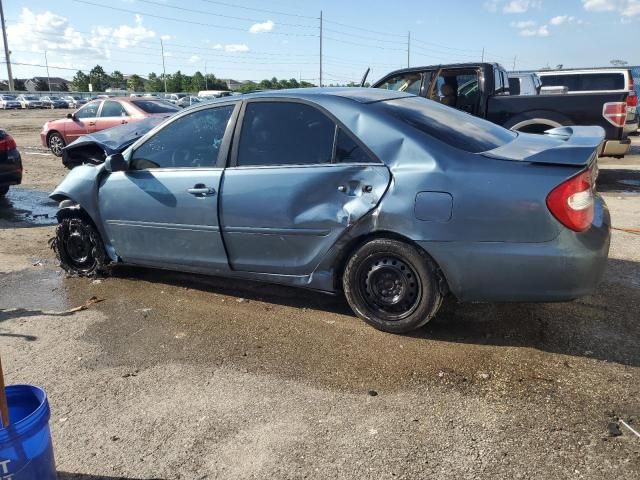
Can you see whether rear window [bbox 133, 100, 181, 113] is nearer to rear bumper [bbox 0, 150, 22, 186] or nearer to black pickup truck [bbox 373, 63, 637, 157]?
rear bumper [bbox 0, 150, 22, 186]

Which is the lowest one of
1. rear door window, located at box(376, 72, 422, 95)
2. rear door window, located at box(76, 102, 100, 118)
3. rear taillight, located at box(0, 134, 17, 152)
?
rear taillight, located at box(0, 134, 17, 152)

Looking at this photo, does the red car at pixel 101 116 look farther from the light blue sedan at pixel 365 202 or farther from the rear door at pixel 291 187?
the rear door at pixel 291 187

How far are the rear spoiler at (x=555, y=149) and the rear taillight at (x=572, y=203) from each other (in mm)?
117

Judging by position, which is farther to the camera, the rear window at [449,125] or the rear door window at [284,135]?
the rear door window at [284,135]

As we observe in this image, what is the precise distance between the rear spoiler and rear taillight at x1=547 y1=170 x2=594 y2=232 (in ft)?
0.38

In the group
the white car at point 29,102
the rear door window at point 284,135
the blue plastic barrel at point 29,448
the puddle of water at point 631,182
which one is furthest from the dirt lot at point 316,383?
the white car at point 29,102

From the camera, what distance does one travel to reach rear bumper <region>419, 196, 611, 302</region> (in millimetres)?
3170

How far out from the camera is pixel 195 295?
4648 millimetres

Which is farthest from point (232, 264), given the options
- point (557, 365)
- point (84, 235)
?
point (557, 365)

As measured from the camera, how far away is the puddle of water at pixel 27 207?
777 cm

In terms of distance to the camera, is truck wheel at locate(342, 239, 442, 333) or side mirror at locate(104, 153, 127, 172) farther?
side mirror at locate(104, 153, 127, 172)

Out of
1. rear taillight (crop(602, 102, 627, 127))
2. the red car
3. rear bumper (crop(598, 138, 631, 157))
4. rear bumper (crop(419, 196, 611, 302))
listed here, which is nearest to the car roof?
rear bumper (crop(419, 196, 611, 302))

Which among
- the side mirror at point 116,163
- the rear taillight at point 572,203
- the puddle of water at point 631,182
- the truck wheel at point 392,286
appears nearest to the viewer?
the rear taillight at point 572,203

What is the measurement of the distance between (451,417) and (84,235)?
12.3ft
